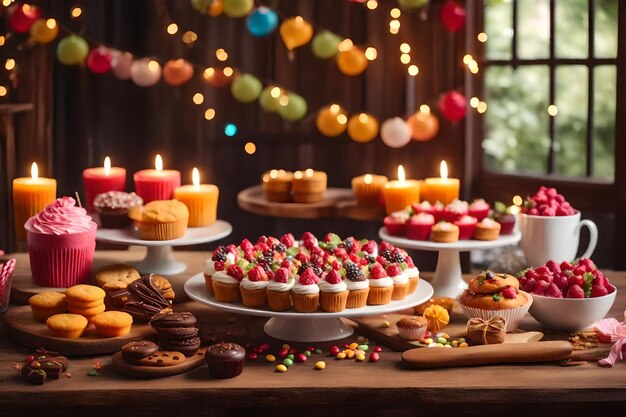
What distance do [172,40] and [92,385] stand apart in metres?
2.87

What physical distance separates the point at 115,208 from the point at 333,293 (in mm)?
895

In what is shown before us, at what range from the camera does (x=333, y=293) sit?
2.28m

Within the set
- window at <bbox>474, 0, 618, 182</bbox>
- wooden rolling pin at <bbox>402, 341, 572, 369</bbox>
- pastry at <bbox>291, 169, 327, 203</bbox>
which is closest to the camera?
wooden rolling pin at <bbox>402, 341, 572, 369</bbox>

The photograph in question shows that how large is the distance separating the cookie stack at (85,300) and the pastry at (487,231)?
41.3 inches

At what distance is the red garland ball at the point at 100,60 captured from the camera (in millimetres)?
4473

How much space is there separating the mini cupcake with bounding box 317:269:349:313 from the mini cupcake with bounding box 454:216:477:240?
63 cm

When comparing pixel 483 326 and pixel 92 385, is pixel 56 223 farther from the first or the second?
pixel 483 326

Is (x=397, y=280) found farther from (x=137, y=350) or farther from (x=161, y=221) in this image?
(x=161, y=221)

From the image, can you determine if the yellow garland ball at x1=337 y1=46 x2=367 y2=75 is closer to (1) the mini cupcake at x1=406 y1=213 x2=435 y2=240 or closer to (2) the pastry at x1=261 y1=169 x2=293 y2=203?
(2) the pastry at x1=261 y1=169 x2=293 y2=203

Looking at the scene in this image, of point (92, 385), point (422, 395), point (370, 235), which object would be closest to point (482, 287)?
point (422, 395)

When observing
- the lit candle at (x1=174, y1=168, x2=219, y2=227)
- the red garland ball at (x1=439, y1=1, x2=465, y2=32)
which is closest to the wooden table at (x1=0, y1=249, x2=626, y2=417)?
the lit candle at (x1=174, y1=168, x2=219, y2=227)

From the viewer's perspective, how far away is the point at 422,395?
2061 millimetres

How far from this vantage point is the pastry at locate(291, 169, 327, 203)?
3883mm

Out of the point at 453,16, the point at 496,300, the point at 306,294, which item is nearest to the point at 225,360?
the point at 306,294
